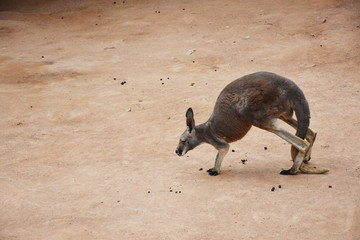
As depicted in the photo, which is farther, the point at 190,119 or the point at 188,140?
the point at 188,140

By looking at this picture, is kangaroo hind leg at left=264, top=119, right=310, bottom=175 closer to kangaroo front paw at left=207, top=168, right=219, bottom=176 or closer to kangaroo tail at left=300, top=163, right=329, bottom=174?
kangaroo tail at left=300, top=163, right=329, bottom=174

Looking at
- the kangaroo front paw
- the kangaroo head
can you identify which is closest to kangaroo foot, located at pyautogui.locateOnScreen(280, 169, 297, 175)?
the kangaroo front paw

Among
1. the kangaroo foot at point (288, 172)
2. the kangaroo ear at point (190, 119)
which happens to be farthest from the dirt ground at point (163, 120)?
the kangaroo ear at point (190, 119)

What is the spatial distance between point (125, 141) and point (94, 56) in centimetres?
543

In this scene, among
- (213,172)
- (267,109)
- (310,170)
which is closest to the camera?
(267,109)

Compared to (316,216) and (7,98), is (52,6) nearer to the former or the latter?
(7,98)

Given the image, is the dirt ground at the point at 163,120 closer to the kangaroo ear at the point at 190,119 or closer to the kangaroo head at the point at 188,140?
the kangaroo head at the point at 188,140

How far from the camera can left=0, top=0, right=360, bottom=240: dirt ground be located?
5.10 meters

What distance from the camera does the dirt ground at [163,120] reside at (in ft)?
16.7

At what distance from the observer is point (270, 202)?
522 cm

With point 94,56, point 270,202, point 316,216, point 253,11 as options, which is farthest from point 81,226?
point 253,11

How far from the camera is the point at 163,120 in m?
8.70

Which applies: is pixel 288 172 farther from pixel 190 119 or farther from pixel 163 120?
pixel 163 120

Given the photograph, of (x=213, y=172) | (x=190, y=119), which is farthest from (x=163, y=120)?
(x=213, y=172)
